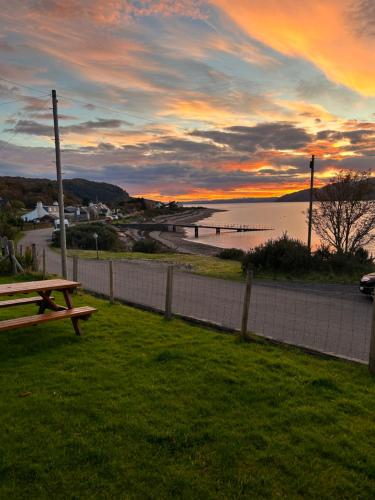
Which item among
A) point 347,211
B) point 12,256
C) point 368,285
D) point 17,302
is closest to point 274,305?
point 368,285

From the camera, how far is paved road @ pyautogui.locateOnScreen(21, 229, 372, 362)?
24.7 feet

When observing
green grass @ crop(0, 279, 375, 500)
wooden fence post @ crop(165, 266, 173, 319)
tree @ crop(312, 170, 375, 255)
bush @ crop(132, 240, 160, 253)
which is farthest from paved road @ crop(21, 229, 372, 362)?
bush @ crop(132, 240, 160, 253)

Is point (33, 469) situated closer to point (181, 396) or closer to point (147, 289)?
point (181, 396)

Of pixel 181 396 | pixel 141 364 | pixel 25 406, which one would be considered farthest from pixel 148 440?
pixel 141 364

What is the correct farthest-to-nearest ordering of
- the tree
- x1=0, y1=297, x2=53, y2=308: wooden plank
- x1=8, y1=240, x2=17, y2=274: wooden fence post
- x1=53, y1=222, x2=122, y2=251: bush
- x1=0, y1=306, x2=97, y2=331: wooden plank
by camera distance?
1. x1=53, y1=222, x2=122, y2=251: bush
2. the tree
3. x1=8, y1=240, x2=17, y2=274: wooden fence post
4. x1=0, y1=297, x2=53, y2=308: wooden plank
5. x1=0, y1=306, x2=97, y2=331: wooden plank

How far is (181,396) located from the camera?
14.6 feet

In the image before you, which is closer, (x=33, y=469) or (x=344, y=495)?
(x=344, y=495)

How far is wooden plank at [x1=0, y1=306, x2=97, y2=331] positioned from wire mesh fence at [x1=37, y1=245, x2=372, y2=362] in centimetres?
198

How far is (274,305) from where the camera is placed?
34.8ft

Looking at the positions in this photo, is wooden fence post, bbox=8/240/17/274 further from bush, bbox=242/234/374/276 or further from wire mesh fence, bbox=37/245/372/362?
bush, bbox=242/234/374/276

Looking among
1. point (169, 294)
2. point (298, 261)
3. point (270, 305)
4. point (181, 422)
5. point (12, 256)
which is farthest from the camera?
point (298, 261)

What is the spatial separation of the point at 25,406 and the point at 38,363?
4.30 ft

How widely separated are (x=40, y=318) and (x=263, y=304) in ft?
20.6

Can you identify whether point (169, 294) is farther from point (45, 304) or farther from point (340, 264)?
point (340, 264)
